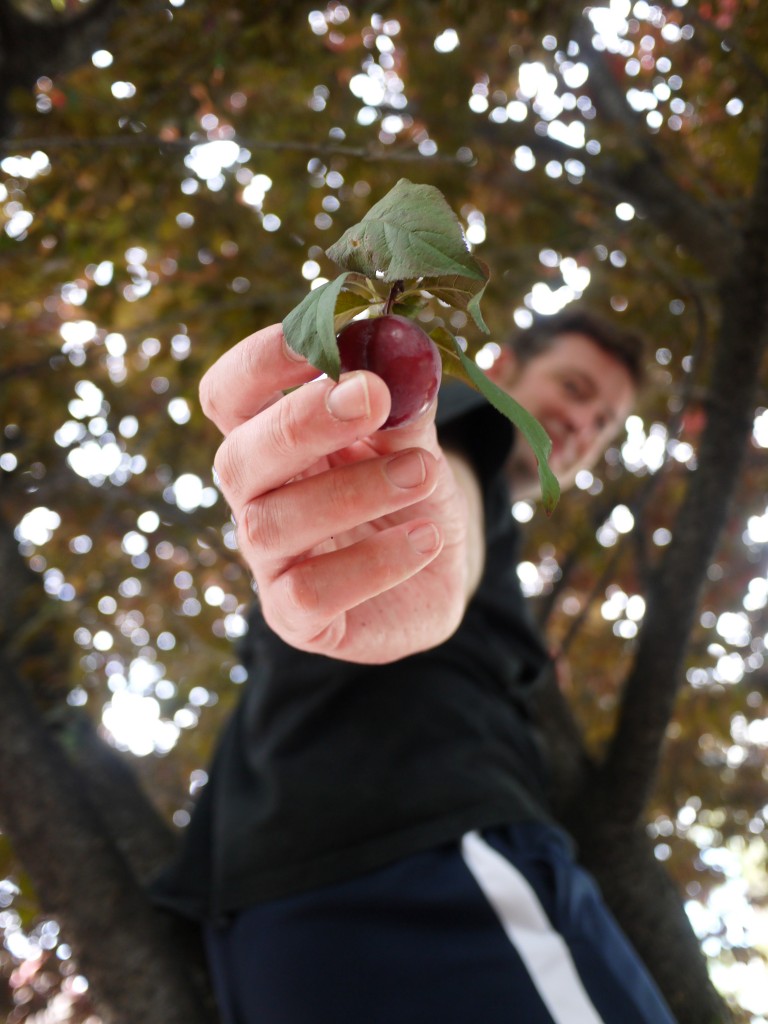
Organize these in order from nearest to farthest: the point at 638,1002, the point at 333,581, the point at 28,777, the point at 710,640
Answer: the point at 333,581 < the point at 638,1002 < the point at 28,777 < the point at 710,640

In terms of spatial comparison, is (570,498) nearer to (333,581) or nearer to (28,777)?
(28,777)

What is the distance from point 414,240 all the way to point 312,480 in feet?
0.93

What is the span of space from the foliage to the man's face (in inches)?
8.9

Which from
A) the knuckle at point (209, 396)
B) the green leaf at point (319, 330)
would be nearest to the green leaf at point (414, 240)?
the green leaf at point (319, 330)

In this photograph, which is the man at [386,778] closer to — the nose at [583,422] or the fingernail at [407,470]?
the fingernail at [407,470]

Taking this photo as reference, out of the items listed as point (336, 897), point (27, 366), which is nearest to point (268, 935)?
point (336, 897)

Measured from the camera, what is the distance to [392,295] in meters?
0.71

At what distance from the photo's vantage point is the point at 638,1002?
144 cm

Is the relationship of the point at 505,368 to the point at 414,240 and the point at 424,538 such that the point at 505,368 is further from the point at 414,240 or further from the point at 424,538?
the point at 414,240

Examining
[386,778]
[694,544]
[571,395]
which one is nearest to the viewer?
[386,778]

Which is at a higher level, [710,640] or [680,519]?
[680,519]

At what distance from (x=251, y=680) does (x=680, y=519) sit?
1275 mm

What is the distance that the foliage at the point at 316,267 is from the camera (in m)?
2.17

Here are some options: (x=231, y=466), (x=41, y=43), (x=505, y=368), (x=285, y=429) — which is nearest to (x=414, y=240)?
(x=285, y=429)
